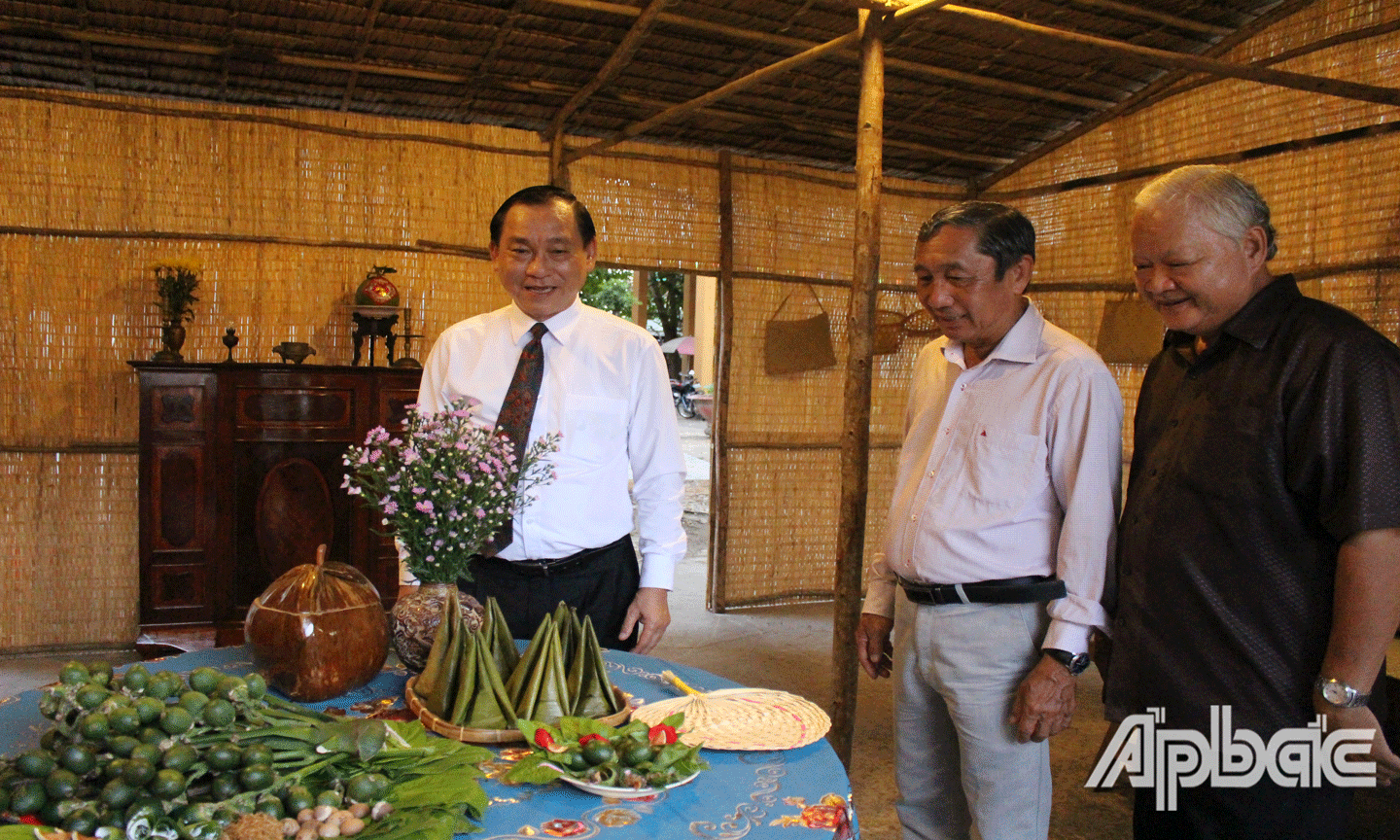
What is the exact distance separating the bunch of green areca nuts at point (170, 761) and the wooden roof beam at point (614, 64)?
3673mm

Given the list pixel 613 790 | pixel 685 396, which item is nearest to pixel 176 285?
pixel 613 790

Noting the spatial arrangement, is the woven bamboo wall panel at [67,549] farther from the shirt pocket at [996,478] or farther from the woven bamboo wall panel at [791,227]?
the shirt pocket at [996,478]

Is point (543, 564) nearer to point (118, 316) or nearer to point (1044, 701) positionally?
point (1044, 701)

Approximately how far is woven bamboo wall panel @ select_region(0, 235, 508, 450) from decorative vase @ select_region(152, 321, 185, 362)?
0.33 metres

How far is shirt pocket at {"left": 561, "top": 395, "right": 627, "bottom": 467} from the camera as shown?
234 centimetres

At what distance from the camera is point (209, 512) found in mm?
4832

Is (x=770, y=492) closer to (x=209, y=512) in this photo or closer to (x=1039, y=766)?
(x=209, y=512)

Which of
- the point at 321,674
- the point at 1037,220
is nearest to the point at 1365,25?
the point at 1037,220

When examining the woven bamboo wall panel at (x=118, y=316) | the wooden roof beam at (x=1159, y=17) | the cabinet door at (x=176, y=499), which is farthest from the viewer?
the wooden roof beam at (x=1159, y=17)

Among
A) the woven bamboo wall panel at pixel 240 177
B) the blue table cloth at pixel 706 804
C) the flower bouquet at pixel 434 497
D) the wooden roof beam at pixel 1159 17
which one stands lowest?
the blue table cloth at pixel 706 804

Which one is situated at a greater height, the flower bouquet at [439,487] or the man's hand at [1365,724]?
the flower bouquet at [439,487]

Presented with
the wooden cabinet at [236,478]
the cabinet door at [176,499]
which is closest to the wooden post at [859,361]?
the wooden cabinet at [236,478]

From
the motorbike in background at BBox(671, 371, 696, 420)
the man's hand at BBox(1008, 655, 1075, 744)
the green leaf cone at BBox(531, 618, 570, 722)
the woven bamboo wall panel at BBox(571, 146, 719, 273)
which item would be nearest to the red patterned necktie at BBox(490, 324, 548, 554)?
the green leaf cone at BBox(531, 618, 570, 722)

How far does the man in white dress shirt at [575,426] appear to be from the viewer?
7.53ft
